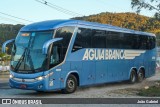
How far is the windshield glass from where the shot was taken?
1614 centimetres

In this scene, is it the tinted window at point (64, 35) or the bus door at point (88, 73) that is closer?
the tinted window at point (64, 35)

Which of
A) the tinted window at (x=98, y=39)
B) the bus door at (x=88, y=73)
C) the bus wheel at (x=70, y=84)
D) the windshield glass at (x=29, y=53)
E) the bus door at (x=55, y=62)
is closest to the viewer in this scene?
the windshield glass at (x=29, y=53)

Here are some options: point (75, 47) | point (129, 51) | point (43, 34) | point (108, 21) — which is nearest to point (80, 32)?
point (75, 47)

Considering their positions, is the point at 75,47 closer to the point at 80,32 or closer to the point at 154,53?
the point at 80,32

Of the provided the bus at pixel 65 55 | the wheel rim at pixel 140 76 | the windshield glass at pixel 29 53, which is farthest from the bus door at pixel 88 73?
the wheel rim at pixel 140 76

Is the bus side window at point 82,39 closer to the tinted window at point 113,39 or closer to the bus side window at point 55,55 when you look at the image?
the bus side window at point 55,55

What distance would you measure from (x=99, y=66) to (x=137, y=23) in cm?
2695

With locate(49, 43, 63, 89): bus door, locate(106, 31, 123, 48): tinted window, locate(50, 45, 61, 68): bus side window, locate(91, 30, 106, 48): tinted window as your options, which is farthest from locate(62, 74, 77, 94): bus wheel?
locate(106, 31, 123, 48): tinted window

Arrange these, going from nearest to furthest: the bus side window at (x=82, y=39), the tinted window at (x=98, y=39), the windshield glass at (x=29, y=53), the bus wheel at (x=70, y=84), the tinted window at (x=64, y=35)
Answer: the windshield glass at (x=29, y=53)
the tinted window at (x=64, y=35)
the bus wheel at (x=70, y=84)
the bus side window at (x=82, y=39)
the tinted window at (x=98, y=39)

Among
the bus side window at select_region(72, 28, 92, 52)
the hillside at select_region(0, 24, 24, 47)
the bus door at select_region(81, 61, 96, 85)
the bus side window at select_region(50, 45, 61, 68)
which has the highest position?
the hillside at select_region(0, 24, 24, 47)

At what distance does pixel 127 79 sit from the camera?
76.4 feet

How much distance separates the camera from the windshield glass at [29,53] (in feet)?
53.0

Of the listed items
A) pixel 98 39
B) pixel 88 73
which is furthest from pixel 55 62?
pixel 98 39

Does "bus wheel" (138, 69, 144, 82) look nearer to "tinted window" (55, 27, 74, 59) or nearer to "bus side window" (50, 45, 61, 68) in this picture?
"tinted window" (55, 27, 74, 59)
